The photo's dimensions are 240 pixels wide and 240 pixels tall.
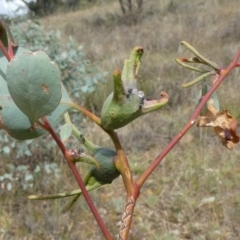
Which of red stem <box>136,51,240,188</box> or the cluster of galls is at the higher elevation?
the cluster of galls

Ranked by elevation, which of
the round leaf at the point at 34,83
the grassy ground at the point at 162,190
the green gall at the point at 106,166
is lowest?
the grassy ground at the point at 162,190

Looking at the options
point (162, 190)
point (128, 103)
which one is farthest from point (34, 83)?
point (162, 190)

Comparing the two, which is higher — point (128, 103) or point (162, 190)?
point (128, 103)

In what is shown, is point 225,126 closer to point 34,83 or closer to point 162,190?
point 34,83

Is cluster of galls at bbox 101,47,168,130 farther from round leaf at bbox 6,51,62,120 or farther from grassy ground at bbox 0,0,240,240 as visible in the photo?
grassy ground at bbox 0,0,240,240

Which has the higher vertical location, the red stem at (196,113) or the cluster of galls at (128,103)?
the cluster of galls at (128,103)

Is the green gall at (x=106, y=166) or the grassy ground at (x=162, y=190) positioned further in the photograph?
the grassy ground at (x=162, y=190)

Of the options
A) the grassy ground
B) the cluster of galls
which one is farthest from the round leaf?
the grassy ground

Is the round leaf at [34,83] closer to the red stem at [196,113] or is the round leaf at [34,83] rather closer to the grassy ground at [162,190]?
the red stem at [196,113]

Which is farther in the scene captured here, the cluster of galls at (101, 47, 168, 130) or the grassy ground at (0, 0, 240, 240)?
the grassy ground at (0, 0, 240, 240)

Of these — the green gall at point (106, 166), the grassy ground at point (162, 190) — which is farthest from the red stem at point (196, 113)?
Answer: the grassy ground at point (162, 190)

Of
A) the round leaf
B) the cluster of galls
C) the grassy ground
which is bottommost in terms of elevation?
the grassy ground

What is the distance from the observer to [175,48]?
15.4 feet

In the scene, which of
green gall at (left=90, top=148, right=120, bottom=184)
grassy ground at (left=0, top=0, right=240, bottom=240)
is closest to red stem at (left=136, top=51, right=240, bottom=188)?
green gall at (left=90, top=148, right=120, bottom=184)
